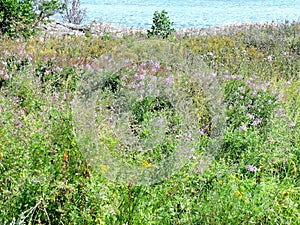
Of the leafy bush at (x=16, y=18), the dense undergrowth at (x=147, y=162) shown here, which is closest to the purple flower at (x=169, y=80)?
the dense undergrowth at (x=147, y=162)

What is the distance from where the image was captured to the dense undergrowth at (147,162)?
8.00ft

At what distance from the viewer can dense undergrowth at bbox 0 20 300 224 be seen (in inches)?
96.0

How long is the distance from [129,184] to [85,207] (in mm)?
295

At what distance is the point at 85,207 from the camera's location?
97.7 inches

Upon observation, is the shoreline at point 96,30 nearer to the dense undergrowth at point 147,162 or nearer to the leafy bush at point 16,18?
the leafy bush at point 16,18

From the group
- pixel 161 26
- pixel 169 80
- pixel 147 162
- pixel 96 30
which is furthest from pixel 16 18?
pixel 147 162

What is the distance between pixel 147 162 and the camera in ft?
9.23

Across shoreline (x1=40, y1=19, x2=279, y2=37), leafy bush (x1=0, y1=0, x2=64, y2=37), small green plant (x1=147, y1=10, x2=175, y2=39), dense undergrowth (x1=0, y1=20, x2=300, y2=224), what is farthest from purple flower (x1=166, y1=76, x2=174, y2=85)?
shoreline (x1=40, y1=19, x2=279, y2=37)

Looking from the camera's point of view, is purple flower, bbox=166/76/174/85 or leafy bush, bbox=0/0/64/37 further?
leafy bush, bbox=0/0/64/37

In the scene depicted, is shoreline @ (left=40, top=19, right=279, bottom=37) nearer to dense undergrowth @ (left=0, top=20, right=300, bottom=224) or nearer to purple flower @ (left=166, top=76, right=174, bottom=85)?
dense undergrowth @ (left=0, top=20, right=300, bottom=224)

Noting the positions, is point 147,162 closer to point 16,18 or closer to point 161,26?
point 16,18

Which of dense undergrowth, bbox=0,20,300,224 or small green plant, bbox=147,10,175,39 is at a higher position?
small green plant, bbox=147,10,175,39

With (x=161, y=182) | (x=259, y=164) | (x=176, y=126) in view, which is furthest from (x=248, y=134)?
(x=161, y=182)

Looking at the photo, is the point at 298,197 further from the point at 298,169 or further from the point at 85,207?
the point at 85,207
